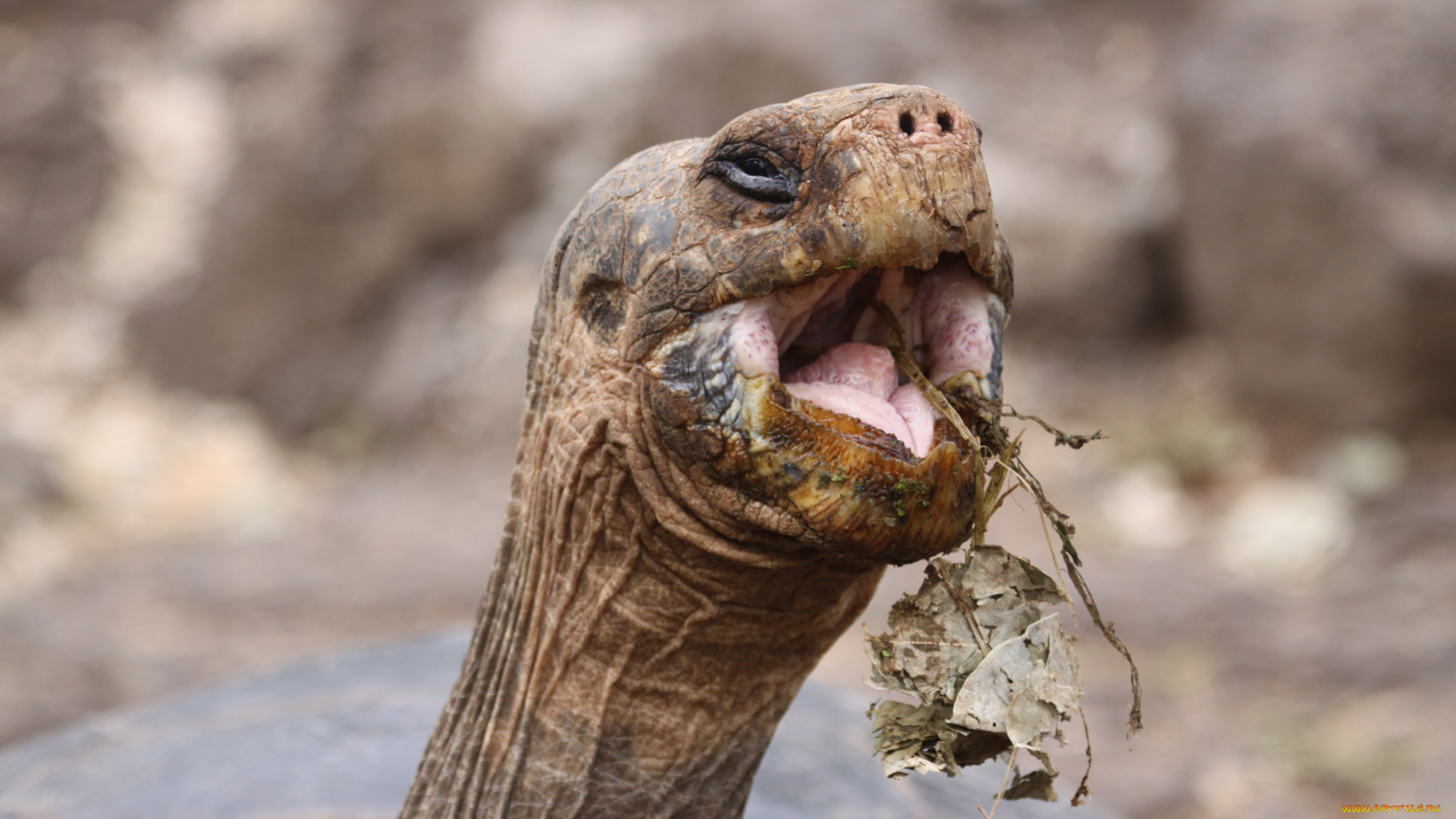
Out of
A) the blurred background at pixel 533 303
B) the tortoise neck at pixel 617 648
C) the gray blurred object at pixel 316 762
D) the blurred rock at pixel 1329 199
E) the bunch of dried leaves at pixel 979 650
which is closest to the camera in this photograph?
the bunch of dried leaves at pixel 979 650

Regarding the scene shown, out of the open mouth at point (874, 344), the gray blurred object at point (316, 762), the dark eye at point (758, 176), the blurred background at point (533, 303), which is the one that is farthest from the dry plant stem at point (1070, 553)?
the blurred background at point (533, 303)

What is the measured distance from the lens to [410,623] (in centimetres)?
572

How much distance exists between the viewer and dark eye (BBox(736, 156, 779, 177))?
4.36ft

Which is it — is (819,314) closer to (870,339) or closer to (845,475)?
(870,339)

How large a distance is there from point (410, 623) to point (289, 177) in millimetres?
4056

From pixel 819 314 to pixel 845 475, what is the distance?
27cm

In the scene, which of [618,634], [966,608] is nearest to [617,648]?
[618,634]

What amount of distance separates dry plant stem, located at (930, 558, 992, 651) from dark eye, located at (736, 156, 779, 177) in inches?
18.7

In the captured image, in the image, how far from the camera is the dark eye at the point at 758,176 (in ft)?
4.28

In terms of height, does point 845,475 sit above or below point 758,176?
below

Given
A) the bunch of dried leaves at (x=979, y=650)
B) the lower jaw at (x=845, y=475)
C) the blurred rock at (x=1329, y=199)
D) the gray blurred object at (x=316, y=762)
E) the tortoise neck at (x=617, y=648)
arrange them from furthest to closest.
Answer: the blurred rock at (x=1329, y=199) < the gray blurred object at (x=316, y=762) < the tortoise neck at (x=617, y=648) < the bunch of dried leaves at (x=979, y=650) < the lower jaw at (x=845, y=475)

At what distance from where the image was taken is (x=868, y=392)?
1330 mm

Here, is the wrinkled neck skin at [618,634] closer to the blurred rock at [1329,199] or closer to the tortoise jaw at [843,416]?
the tortoise jaw at [843,416]

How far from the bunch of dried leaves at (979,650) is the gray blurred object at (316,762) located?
866 millimetres
